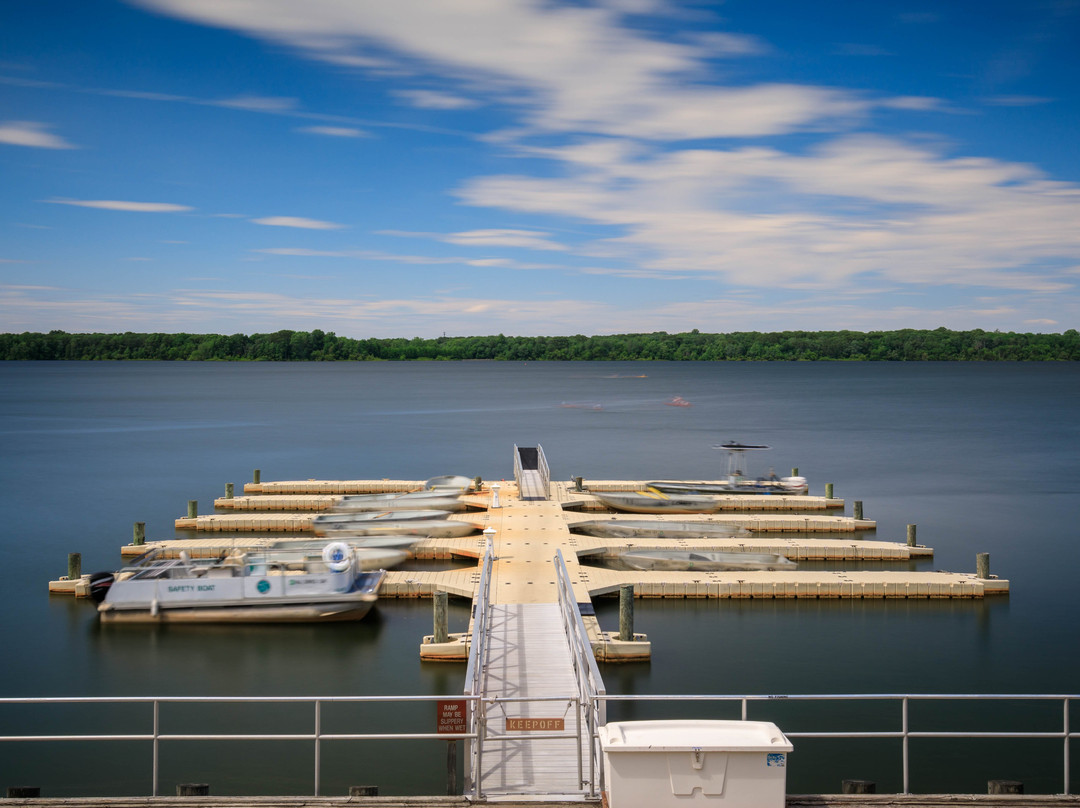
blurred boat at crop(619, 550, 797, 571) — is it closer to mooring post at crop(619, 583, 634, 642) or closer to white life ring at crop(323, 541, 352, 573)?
mooring post at crop(619, 583, 634, 642)

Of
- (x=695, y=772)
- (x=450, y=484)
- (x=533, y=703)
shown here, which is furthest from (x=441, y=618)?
(x=450, y=484)

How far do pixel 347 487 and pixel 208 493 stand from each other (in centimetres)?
919

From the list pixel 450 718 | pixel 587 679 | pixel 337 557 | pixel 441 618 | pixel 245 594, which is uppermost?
pixel 450 718

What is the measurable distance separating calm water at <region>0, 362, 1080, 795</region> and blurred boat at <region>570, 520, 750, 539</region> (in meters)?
5.89

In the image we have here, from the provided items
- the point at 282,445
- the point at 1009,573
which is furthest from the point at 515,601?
the point at 282,445

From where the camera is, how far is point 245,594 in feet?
68.7

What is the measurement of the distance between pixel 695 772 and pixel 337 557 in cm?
1595

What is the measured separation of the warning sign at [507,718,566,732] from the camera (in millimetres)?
9934

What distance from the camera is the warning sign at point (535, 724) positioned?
9934mm

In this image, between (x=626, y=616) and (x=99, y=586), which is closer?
(x=626, y=616)

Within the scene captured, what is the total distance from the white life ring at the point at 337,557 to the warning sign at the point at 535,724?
11.3 metres

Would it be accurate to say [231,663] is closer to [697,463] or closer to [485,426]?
[697,463]

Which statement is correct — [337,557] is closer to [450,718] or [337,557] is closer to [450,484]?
[450,718]

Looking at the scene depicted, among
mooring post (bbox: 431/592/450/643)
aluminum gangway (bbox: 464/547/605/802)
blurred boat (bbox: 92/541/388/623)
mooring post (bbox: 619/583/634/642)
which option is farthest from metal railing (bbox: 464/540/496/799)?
blurred boat (bbox: 92/541/388/623)
